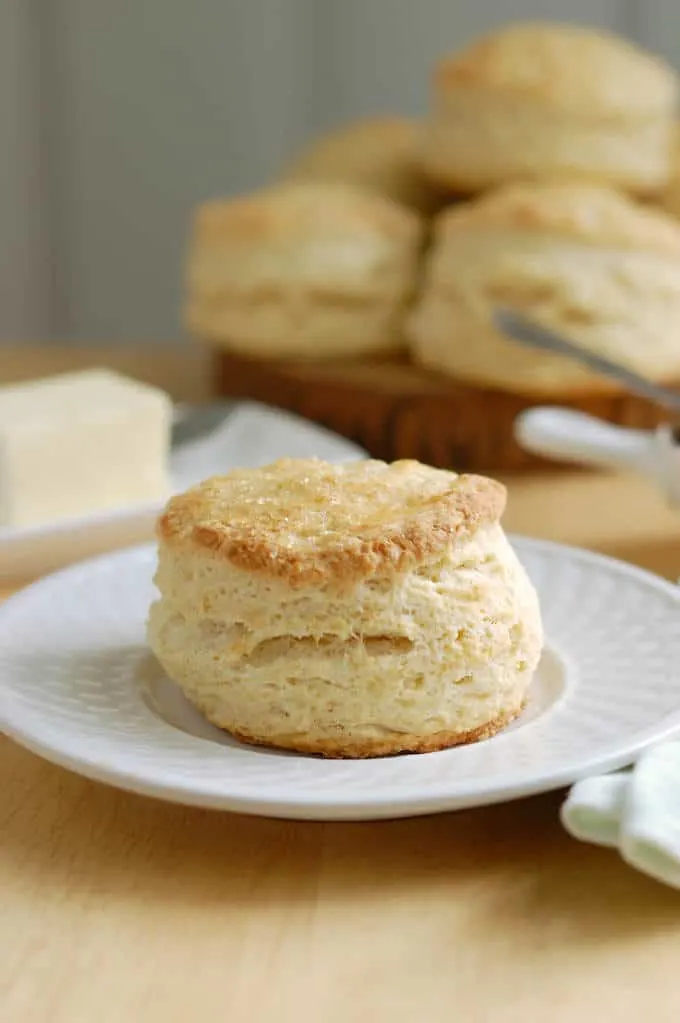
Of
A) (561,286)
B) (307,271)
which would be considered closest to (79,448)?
(307,271)

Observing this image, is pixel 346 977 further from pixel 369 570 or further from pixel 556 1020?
pixel 369 570

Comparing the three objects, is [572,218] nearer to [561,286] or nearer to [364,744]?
[561,286]

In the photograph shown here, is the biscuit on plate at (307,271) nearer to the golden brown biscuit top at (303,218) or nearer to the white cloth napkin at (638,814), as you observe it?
the golden brown biscuit top at (303,218)

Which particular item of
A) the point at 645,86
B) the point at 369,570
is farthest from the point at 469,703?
the point at 645,86

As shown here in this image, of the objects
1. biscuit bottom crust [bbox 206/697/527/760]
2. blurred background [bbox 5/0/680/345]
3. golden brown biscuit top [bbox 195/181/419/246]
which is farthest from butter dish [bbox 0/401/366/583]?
blurred background [bbox 5/0/680/345]

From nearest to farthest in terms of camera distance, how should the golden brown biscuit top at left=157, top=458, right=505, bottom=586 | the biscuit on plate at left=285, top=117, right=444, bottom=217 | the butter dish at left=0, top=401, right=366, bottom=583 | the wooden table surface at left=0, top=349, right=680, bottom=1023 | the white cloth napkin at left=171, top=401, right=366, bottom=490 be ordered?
the wooden table surface at left=0, top=349, right=680, bottom=1023 → the golden brown biscuit top at left=157, top=458, right=505, bottom=586 → the butter dish at left=0, top=401, right=366, bottom=583 → the white cloth napkin at left=171, top=401, right=366, bottom=490 → the biscuit on plate at left=285, top=117, right=444, bottom=217

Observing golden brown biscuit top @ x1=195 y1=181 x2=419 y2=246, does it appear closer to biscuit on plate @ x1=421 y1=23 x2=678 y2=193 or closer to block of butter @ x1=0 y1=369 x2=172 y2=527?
biscuit on plate @ x1=421 y1=23 x2=678 y2=193
